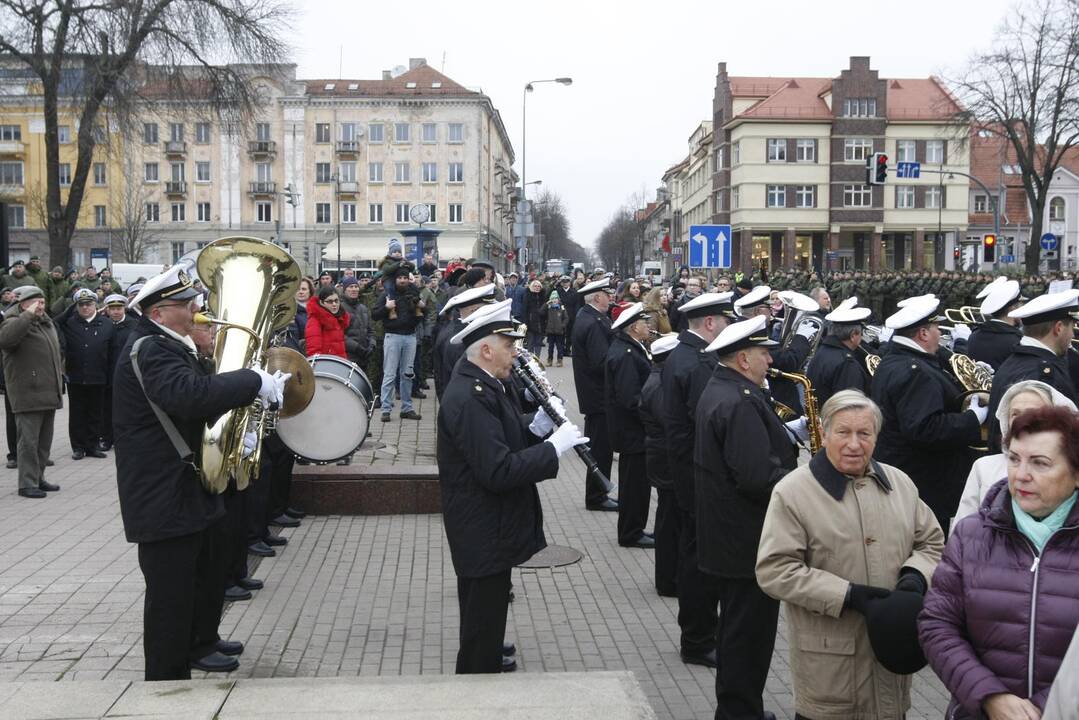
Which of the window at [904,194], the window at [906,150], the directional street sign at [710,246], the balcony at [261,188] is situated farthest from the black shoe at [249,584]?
the window at [906,150]

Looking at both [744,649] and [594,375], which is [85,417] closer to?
[594,375]

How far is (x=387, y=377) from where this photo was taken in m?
15.1

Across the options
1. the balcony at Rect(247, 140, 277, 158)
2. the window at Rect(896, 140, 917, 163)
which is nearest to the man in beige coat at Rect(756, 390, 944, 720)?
the window at Rect(896, 140, 917, 163)

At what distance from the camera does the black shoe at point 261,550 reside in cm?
838

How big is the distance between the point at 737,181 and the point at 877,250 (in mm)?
10860

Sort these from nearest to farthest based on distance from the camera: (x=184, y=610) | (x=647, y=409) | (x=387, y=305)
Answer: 1. (x=184, y=610)
2. (x=647, y=409)
3. (x=387, y=305)

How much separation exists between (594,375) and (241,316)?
4383 millimetres

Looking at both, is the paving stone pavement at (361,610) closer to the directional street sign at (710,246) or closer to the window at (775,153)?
the directional street sign at (710,246)

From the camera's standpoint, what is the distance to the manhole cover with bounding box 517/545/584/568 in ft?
27.0

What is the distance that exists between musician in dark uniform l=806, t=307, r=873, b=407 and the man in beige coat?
363 cm

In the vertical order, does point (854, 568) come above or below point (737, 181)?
below

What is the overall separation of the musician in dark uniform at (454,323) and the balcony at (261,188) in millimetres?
68231

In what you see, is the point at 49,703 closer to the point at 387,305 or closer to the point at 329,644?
the point at 329,644

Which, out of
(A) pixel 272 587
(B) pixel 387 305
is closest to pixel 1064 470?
(A) pixel 272 587
